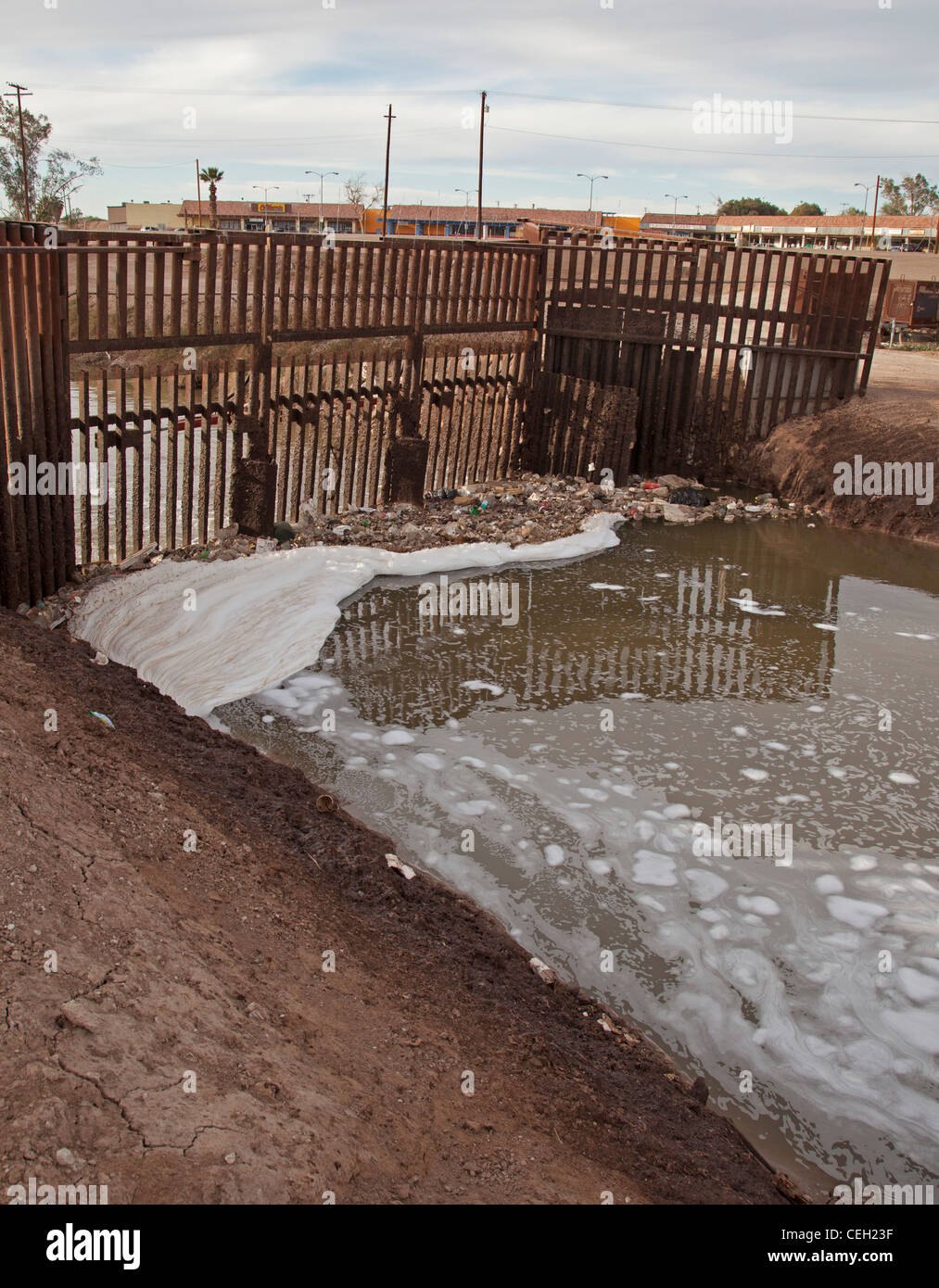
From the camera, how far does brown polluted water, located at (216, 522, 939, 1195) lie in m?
4.07

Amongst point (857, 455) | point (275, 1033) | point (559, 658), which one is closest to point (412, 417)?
point (559, 658)

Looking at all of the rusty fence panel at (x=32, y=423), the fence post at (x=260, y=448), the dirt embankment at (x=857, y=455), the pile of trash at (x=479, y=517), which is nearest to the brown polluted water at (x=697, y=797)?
the pile of trash at (x=479, y=517)

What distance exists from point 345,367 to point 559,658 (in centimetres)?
480

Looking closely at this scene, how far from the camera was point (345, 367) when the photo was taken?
35.7 ft

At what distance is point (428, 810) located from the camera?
5.59m

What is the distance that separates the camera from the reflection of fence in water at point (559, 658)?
23.3ft

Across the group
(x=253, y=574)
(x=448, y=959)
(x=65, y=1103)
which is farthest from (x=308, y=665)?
(x=65, y=1103)

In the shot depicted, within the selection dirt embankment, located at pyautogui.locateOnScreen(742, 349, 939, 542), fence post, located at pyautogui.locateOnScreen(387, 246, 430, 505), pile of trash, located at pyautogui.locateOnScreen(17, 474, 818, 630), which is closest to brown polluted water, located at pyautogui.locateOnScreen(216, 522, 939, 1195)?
pile of trash, located at pyautogui.locateOnScreen(17, 474, 818, 630)
